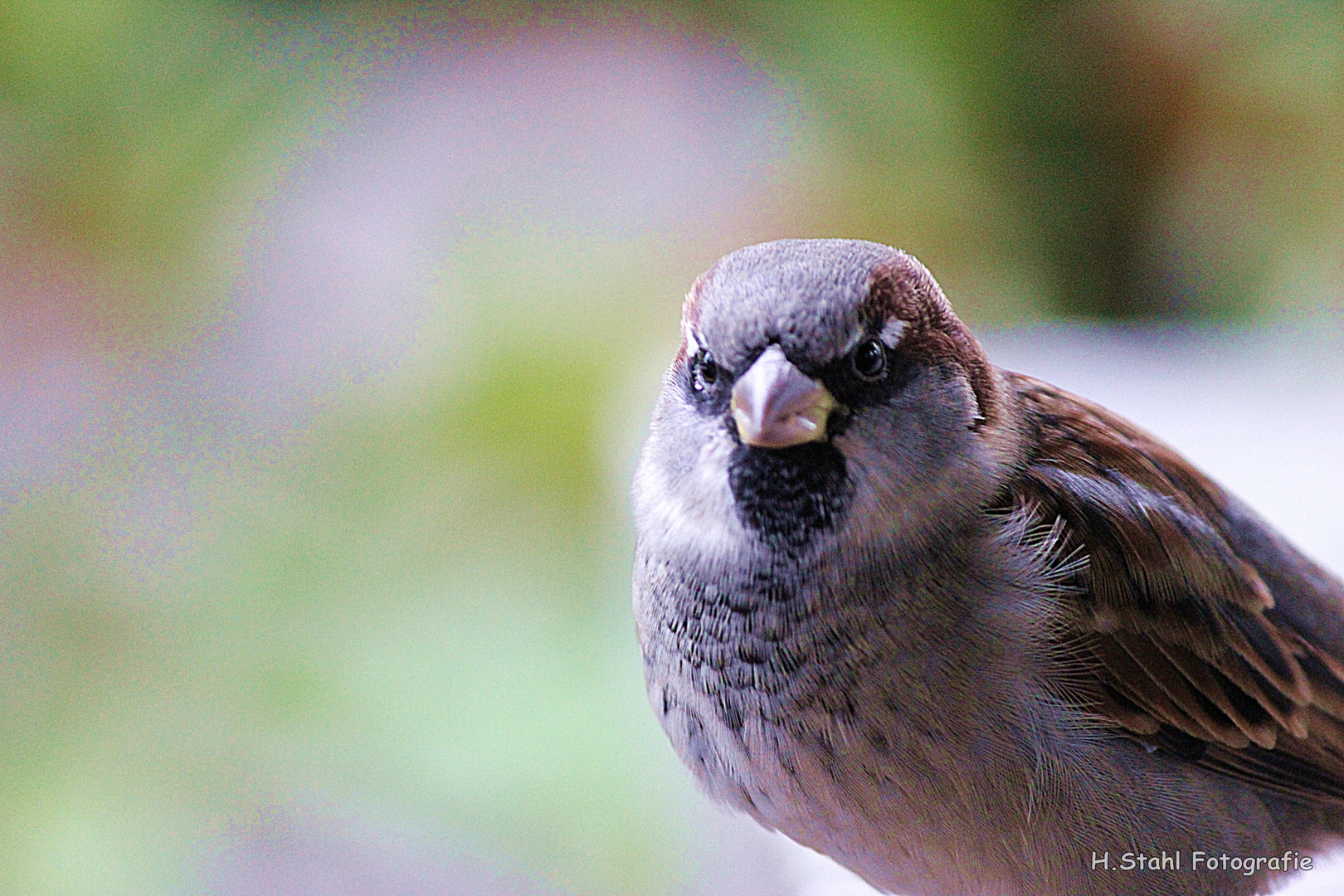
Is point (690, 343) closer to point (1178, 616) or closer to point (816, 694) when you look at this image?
point (816, 694)

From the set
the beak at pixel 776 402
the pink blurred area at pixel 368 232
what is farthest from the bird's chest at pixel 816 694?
the pink blurred area at pixel 368 232

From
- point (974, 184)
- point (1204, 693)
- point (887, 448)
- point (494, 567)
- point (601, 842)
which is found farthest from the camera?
point (974, 184)

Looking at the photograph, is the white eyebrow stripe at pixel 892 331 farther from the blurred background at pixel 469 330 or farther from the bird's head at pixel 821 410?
the blurred background at pixel 469 330

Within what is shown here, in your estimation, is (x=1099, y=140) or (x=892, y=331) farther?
(x=1099, y=140)

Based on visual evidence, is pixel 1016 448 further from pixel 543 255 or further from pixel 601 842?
pixel 543 255

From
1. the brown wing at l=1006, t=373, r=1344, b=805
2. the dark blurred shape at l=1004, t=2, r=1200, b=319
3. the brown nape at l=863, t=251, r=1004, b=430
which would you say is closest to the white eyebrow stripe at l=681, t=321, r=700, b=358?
the brown nape at l=863, t=251, r=1004, b=430

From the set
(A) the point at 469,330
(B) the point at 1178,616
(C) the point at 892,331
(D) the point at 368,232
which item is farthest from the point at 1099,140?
(C) the point at 892,331

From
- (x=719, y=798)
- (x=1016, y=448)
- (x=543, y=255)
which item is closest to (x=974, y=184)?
(x=543, y=255)
